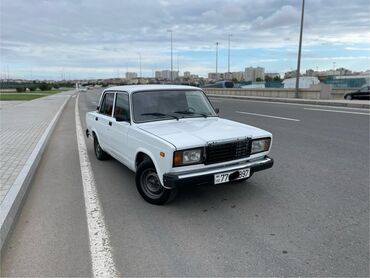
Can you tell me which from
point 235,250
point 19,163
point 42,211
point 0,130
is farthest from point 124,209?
point 0,130

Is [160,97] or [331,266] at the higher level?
[160,97]

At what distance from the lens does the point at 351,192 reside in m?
4.87

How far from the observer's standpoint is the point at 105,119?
6074 mm

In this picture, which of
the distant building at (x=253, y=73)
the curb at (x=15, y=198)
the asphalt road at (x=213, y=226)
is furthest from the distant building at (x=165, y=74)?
the asphalt road at (x=213, y=226)

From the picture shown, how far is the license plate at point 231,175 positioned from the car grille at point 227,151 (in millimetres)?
189

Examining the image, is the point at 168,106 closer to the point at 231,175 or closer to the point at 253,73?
the point at 231,175

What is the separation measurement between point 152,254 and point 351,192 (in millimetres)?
3266

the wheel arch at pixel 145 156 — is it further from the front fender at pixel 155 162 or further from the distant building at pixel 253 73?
the distant building at pixel 253 73

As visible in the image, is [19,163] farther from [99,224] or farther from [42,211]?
[99,224]

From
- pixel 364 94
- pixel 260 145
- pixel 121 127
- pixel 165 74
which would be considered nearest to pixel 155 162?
pixel 121 127

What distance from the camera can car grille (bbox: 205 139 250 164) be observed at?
411cm

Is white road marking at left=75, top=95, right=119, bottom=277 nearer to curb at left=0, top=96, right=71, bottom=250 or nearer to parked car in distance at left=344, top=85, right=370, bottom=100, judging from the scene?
curb at left=0, top=96, right=71, bottom=250

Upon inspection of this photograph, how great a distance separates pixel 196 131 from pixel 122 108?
161 centimetres

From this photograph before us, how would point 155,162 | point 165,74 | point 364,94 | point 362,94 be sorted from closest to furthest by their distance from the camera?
point 155,162 → point 364,94 → point 362,94 → point 165,74
